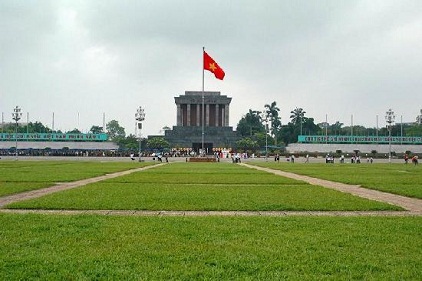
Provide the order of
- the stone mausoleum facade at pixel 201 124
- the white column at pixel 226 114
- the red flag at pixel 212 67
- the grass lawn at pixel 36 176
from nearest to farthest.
Result: the grass lawn at pixel 36 176 < the red flag at pixel 212 67 < the stone mausoleum facade at pixel 201 124 < the white column at pixel 226 114

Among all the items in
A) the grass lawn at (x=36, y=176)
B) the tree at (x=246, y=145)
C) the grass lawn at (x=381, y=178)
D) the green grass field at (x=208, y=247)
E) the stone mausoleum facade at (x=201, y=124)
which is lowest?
the grass lawn at (x=381, y=178)

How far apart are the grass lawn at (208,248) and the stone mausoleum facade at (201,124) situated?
3657 inches

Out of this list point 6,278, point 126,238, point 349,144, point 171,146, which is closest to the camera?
point 6,278

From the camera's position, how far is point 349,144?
365 ft

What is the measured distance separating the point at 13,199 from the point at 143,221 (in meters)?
6.46

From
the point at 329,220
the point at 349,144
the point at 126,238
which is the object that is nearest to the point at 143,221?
the point at 126,238

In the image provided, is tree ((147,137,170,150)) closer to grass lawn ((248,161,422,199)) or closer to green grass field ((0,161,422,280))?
grass lawn ((248,161,422,199))

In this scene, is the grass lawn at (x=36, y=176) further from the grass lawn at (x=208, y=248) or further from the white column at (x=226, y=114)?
the white column at (x=226, y=114)

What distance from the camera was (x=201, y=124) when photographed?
113 metres

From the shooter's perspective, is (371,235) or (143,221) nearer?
(371,235)

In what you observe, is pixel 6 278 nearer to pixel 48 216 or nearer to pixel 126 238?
pixel 126 238

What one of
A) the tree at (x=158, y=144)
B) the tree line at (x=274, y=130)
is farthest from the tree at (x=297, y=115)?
the tree at (x=158, y=144)

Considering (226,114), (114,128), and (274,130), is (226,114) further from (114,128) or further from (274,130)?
(114,128)

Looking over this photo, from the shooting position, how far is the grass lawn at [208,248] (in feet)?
17.9
